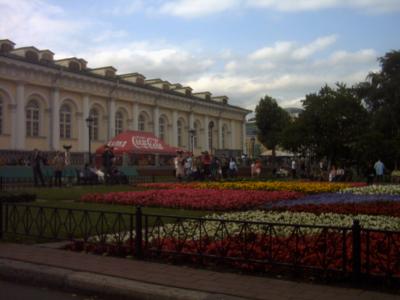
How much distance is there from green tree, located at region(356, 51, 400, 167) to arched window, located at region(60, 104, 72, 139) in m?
24.9

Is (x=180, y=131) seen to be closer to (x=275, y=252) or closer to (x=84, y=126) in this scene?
(x=84, y=126)

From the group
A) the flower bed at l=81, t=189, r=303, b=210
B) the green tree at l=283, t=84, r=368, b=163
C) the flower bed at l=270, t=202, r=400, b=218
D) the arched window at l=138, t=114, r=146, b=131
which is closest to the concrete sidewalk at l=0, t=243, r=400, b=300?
the flower bed at l=270, t=202, r=400, b=218

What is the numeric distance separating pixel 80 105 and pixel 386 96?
2619cm

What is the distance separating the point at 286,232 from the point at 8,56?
1316 inches

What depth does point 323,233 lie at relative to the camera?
6.66 m

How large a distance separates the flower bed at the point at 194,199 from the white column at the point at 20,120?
23.4 meters

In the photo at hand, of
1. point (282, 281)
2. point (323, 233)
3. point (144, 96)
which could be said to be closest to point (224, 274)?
point (282, 281)

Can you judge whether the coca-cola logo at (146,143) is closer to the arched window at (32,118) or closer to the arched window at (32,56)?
the arched window at (32,118)

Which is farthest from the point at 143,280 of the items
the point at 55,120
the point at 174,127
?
the point at 174,127

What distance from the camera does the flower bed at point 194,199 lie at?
14.9 meters

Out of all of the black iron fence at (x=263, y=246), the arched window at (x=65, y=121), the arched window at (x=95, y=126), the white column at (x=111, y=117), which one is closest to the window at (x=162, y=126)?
the white column at (x=111, y=117)

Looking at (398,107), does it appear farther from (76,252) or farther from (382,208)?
(76,252)

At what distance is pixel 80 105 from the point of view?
44.4 m

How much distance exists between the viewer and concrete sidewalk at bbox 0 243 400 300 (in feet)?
19.3
